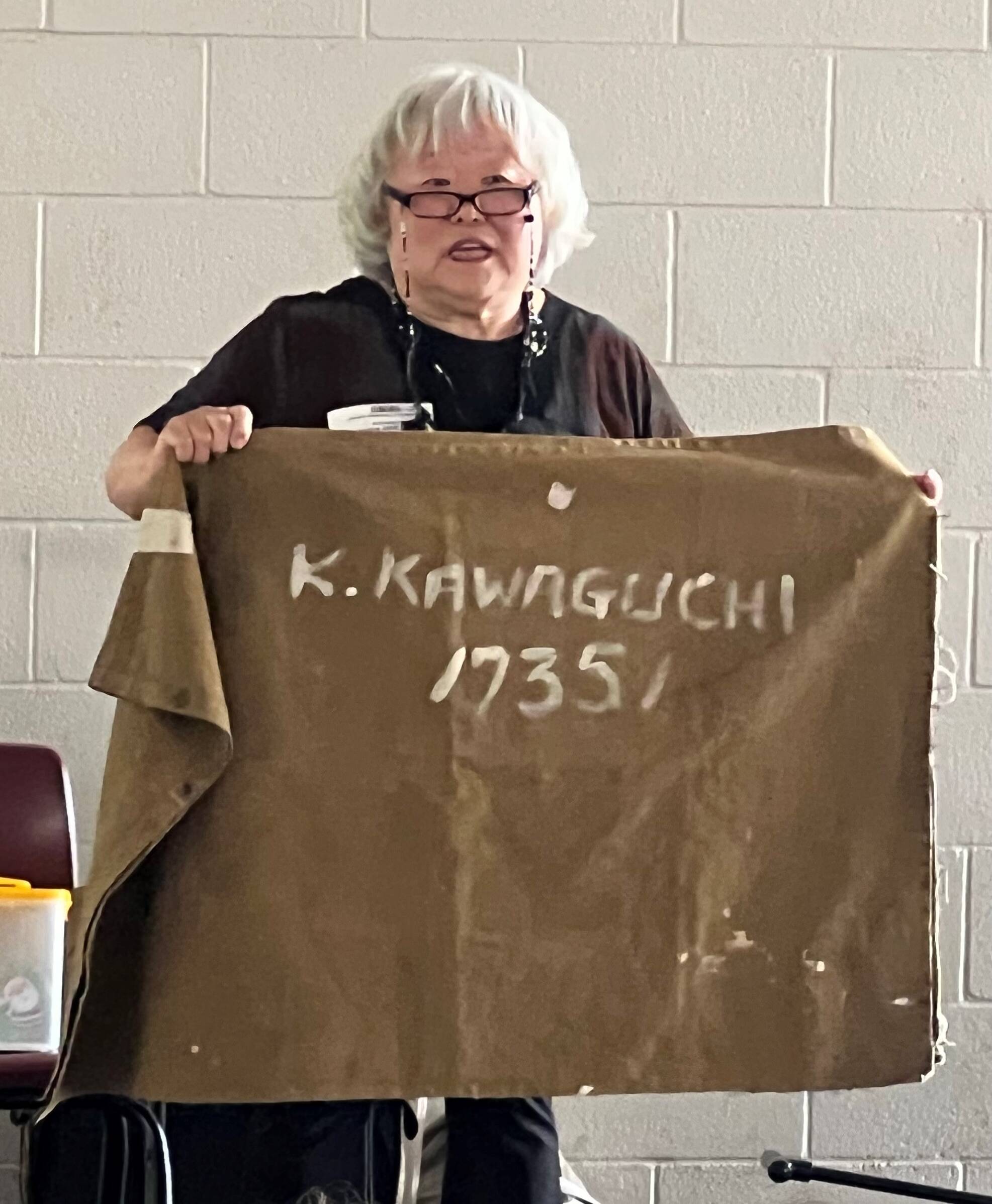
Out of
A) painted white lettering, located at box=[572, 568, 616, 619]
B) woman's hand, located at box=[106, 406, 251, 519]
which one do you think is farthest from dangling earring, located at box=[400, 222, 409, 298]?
painted white lettering, located at box=[572, 568, 616, 619]

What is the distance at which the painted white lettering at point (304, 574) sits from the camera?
4.17 feet

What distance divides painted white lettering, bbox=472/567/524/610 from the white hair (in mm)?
404

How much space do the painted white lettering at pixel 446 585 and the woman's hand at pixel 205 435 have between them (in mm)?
191

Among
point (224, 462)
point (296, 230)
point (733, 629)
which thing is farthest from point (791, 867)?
point (296, 230)

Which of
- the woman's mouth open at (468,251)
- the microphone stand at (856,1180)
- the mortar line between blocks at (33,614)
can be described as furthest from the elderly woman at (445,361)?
the mortar line between blocks at (33,614)

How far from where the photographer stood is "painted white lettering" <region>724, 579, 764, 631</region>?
4.28 ft

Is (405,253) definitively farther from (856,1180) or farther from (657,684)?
(856,1180)

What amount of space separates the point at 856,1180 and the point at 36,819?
992 mm

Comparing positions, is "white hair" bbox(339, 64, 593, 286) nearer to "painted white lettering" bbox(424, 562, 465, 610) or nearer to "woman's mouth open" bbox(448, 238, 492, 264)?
"woman's mouth open" bbox(448, 238, 492, 264)

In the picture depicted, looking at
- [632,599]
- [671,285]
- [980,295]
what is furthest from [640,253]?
[632,599]

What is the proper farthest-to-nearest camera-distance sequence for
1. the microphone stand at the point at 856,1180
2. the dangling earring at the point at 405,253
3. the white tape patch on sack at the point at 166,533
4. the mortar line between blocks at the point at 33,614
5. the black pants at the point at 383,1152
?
the mortar line between blocks at the point at 33,614, the microphone stand at the point at 856,1180, the dangling earring at the point at 405,253, the black pants at the point at 383,1152, the white tape patch on sack at the point at 166,533

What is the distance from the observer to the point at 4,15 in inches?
76.9

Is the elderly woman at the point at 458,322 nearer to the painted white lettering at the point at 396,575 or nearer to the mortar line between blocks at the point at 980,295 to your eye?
the painted white lettering at the point at 396,575

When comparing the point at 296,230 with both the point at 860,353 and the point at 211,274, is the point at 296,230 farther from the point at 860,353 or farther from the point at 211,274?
the point at 860,353
